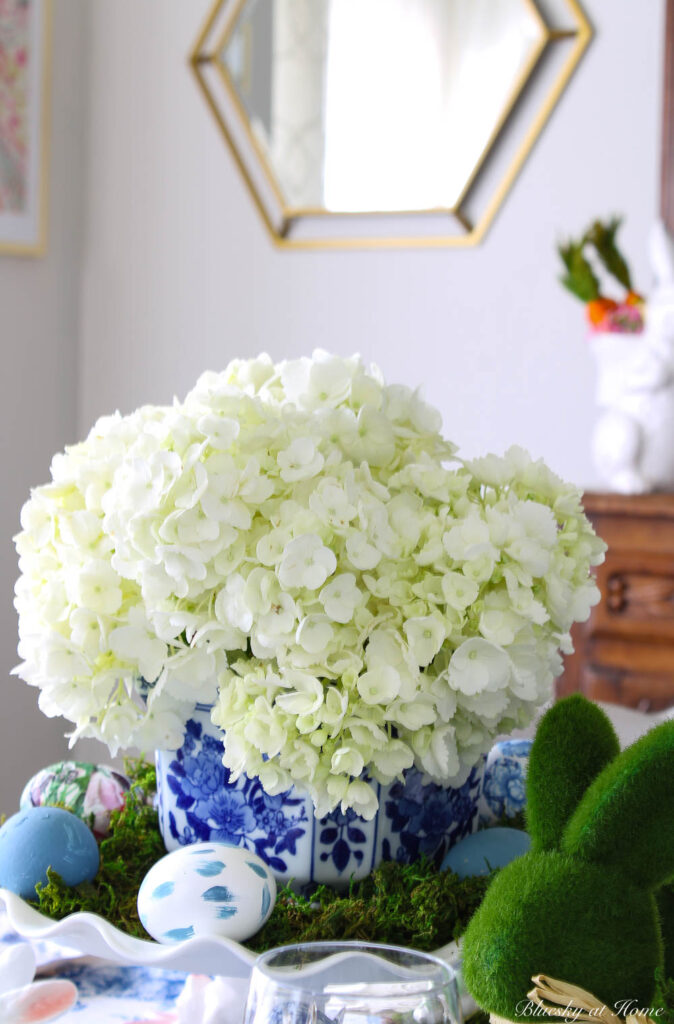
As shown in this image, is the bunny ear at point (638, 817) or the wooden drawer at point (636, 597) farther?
the wooden drawer at point (636, 597)

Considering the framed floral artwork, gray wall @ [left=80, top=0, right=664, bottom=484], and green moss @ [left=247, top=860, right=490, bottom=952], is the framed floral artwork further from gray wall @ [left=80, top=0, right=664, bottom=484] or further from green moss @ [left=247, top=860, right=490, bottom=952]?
green moss @ [left=247, top=860, right=490, bottom=952]

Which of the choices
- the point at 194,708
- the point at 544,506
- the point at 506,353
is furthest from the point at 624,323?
the point at 194,708

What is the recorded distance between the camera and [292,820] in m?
0.73

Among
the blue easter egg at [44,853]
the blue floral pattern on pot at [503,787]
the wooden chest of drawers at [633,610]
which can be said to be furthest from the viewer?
the wooden chest of drawers at [633,610]

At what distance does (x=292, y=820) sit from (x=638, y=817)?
27 centimetres

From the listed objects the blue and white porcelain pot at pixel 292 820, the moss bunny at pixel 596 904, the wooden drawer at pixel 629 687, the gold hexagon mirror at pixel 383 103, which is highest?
the gold hexagon mirror at pixel 383 103

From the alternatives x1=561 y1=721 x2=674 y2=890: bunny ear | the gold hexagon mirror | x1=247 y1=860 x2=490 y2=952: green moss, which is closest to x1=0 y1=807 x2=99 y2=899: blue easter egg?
x1=247 y1=860 x2=490 y2=952: green moss

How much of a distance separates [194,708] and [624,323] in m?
1.30

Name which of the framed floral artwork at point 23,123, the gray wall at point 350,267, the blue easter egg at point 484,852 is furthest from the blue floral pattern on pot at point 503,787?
the framed floral artwork at point 23,123

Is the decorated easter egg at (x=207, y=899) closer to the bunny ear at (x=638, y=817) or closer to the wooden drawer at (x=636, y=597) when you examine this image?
the bunny ear at (x=638, y=817)

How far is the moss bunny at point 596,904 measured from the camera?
1.73 feet

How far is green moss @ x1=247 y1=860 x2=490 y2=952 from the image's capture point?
0.68 metres

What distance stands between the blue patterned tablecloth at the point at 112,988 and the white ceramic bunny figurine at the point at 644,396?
128cm

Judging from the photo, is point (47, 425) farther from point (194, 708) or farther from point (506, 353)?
point (194, 708)
